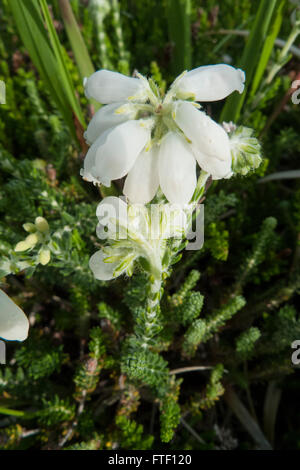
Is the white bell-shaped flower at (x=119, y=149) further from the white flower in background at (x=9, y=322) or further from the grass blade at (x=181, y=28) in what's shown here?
the grass blade at (x=181, y=28)

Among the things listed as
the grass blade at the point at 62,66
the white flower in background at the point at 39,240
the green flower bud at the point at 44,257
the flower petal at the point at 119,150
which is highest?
the grass blade at the point at 62,66

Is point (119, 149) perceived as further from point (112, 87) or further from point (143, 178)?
point (112, 87)

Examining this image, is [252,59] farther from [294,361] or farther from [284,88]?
[294,361]

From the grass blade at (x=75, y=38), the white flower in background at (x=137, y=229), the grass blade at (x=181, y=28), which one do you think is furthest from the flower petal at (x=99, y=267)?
the grass blade at (x=181, y=28)

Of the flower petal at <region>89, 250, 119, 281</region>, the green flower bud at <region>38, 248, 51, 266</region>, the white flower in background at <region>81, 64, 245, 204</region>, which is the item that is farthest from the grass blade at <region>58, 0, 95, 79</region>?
the flower petal at <region>89, 250, 119, 281</region>

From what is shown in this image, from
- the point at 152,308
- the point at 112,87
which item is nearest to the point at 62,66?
the point at 112,87

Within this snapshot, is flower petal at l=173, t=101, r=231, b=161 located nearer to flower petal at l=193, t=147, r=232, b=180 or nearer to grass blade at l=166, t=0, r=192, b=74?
flower petal at l=193, t=147, r=232, b=180
